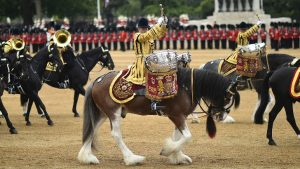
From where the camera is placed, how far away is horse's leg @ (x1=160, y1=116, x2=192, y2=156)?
11383 millimetres

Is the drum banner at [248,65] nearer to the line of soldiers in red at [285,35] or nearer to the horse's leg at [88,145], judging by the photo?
the horse's leg at [88,145]

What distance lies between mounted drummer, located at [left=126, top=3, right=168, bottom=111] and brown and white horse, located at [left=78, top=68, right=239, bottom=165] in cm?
29

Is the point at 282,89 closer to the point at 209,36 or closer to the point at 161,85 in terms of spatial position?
the point at 161,85

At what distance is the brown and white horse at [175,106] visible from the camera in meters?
11.6

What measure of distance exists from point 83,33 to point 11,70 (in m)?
29.7

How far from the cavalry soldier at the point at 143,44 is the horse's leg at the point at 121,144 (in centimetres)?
52

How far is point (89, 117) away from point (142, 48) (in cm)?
134

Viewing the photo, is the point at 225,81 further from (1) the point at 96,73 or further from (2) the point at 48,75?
(1) the point at 96,73

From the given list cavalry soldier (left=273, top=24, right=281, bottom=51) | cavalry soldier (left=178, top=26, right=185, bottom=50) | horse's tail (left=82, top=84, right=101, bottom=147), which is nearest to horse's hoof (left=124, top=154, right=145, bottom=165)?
horse's tail (left=82, top=84, right=101, bottom=147)

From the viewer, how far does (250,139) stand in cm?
1425

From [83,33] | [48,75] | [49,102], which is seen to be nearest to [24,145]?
[48,75]

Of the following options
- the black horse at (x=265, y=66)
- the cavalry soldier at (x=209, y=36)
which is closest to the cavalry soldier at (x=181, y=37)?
the cavalry soldier at (x=209, y=36)

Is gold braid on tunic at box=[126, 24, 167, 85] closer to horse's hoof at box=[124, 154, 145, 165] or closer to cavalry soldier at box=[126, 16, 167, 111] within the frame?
cavalry soldier at box=[126, 16, 167, 111]

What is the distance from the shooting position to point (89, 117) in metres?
12.0
